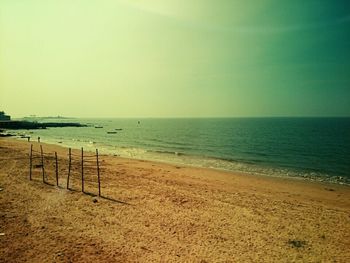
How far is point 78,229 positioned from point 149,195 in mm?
6247

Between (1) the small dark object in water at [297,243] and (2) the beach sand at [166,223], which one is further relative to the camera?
(1) the small dark object in water at [297,243]

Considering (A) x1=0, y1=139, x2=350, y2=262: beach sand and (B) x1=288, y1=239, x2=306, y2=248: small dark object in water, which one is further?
(B) x1=288, y1=239, x2=306, y2=248: small dark object in water

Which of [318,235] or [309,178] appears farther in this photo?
[309,178]

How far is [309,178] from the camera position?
2817 centimetres

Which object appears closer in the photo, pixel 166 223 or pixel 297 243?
pixel 297 243

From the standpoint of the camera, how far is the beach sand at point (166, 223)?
9484mm

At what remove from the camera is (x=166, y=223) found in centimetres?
1227

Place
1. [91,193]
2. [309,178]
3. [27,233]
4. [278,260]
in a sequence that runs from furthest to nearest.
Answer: [309,178], [91,193], [27,233], [278,260]

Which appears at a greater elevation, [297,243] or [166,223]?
[166,223]

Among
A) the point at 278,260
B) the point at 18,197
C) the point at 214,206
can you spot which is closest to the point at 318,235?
the point at 278,260

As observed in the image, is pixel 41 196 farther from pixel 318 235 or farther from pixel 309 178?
pixel 309 178

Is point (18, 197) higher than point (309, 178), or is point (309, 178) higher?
point (18, 197)

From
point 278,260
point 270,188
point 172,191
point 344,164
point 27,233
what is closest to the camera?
point 278,260

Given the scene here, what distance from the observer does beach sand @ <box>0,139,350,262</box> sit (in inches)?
373
